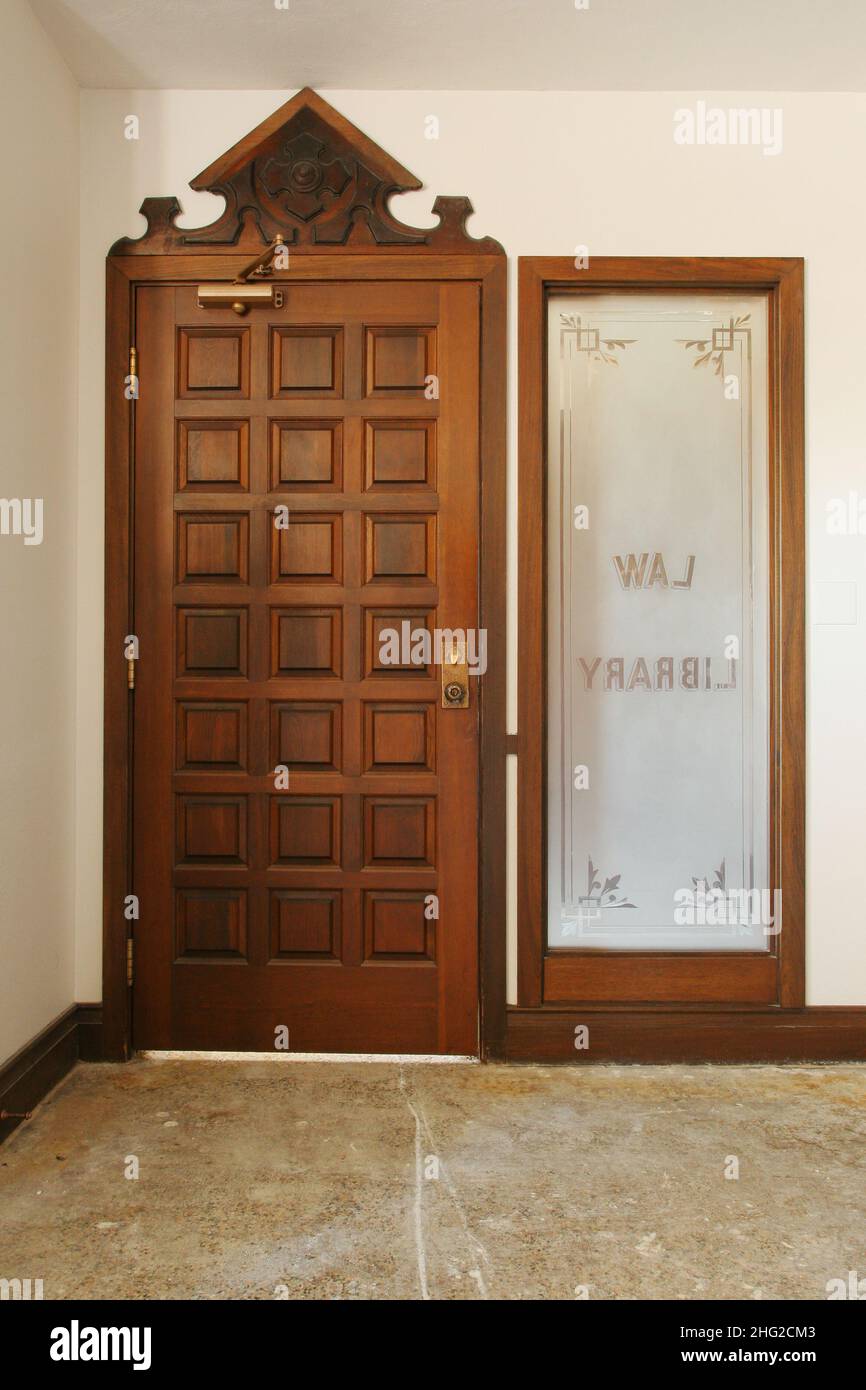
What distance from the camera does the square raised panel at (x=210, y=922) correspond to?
2.89 metres

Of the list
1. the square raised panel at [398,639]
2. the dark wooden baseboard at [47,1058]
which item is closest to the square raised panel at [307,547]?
the square raised panel at [398,639]

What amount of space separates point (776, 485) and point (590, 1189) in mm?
1971

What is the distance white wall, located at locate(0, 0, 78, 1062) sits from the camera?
7.98 ft

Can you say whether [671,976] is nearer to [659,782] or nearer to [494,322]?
[659,782]

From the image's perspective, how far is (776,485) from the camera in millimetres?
2881

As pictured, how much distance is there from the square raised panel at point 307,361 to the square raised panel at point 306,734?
0.92 m

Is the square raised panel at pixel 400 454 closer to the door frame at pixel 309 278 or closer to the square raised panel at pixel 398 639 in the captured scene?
the door frame at pixel 309 278

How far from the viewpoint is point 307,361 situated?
2859 millimetres

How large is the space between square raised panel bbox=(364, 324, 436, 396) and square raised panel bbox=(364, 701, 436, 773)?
921 millimetres

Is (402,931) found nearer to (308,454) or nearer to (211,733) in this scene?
(211,733)

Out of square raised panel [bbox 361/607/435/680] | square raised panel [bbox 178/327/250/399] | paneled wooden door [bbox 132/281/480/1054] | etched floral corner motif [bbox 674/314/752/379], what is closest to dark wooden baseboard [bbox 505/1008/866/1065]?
paneled wooden door [bbox 132/281/480/1054]

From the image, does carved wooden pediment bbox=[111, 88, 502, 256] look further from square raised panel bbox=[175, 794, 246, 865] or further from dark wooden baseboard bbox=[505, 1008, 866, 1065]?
dark wooden baseboard bbox=[505, 1008, 866, 1065]

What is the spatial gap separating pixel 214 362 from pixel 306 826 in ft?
4.55

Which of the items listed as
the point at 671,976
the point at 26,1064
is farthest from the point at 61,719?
the point at 671,976
